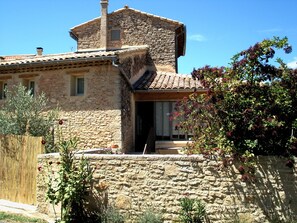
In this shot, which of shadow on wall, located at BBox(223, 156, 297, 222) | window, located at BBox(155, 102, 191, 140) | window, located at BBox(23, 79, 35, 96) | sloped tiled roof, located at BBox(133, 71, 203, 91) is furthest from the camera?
window, located at BBox(155, 102, 191, 140)

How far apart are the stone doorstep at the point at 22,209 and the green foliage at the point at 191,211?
307cm

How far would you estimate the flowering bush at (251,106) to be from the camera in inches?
247

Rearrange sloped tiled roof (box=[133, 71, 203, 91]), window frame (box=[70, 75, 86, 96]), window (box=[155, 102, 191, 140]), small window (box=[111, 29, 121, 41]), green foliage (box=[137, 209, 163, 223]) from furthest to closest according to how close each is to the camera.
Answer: small window (box=[111, 29, 121, 41]) → window (box=[155, 102, 191, 140]) → sloped tiled roof (box=[133, 71, 203, 91]) → window frame (box=[70, 75, 86, 96]) → green foliage (box=[137, 209, 163, 223])

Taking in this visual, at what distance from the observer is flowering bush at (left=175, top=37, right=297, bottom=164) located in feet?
20.6

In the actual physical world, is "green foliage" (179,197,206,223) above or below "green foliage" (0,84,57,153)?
below

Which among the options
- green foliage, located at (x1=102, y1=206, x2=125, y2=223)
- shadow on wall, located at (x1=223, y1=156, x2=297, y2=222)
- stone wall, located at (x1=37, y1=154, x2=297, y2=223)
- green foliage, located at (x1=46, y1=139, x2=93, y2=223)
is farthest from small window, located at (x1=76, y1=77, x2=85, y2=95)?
shadow on wall, located at (x1=223, y1=156, x2=297, y2=222)

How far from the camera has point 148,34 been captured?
59.0 ft

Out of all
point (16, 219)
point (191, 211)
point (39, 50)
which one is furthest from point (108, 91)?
point (39, 50)

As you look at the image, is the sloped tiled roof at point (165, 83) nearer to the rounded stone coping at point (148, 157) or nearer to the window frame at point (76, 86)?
the window frame at point (76, 86)

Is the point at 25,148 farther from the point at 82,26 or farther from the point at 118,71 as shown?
the point at 82,26

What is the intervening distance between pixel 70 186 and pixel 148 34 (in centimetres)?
1308

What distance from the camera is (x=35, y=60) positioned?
11.9 meters

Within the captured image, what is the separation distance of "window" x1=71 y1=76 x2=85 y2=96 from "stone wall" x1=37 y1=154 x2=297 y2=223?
17.9ft

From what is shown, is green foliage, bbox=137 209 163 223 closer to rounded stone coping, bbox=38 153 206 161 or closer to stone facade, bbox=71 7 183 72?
rounded stone coping, bbox=38 153 206 161
